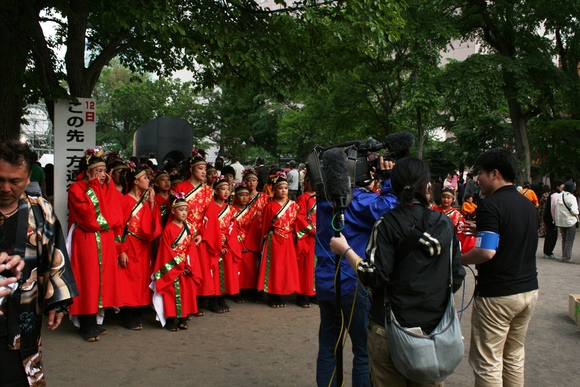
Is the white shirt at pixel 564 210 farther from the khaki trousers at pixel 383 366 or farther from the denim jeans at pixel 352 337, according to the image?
the khaki trousers at pixel 383 366

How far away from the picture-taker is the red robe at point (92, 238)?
5895 millimetres

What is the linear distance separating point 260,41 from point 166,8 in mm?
1316

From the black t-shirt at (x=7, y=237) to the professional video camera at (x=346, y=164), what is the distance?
1.76m

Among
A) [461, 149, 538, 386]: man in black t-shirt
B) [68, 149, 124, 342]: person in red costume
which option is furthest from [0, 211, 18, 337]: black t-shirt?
[68, 149, 124, 342]: person in red costume

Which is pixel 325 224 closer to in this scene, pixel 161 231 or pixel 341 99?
pixel 161 231

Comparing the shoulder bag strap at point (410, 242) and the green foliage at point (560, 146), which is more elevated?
the green foliage at point (560, 146)

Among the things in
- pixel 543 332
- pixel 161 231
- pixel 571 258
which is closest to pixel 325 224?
pixel 161 231

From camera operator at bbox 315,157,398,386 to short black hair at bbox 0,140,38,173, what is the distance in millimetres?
1869

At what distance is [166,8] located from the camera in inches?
269

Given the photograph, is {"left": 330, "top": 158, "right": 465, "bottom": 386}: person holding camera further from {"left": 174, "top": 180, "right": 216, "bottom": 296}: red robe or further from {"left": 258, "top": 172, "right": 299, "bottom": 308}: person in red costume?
{"left": 258, "top": 172, "right": 299, "bottom": 308}: person in red costume

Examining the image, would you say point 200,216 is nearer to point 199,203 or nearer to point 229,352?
point 199,203

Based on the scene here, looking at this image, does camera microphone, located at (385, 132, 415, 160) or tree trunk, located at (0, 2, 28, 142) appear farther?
tree trunk, located at (0, 2, 28, 142)

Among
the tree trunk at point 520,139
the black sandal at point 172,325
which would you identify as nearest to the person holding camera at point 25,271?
the black sandal at point 172,325

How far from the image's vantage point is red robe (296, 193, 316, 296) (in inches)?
304
